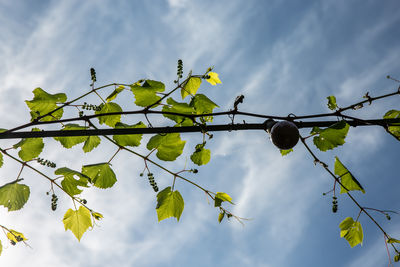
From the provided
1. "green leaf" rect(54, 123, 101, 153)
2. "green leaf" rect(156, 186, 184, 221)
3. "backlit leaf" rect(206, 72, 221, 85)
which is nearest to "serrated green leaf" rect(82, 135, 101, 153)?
"green leaf" rect(54, 123, 101, 153)

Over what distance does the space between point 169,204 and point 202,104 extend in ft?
2.33

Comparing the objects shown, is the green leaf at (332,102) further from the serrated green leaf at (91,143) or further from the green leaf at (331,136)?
the serrated green leaf at (91,143)

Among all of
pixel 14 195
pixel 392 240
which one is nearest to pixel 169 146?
pixel 14 195

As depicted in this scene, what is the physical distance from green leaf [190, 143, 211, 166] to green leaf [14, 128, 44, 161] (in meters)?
0.99

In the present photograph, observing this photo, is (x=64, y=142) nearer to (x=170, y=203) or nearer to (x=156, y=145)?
(x=156, y=145)

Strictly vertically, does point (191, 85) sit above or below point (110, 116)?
above

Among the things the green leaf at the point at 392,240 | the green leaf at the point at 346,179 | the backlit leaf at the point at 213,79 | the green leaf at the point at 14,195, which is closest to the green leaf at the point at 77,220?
the green leaf at the point at 14,195

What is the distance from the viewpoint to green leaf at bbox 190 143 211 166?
1.85 metres

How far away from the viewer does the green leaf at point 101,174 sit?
179 cm

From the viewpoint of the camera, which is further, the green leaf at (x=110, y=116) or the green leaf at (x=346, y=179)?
the green leaf at (x=110, y=116)

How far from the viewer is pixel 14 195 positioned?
1625 mm

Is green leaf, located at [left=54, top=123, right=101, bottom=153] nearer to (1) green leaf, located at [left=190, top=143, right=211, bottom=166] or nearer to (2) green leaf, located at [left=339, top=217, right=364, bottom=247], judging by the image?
(1) green leaf, located at [left=190, top=143, right=211, bottom=166]

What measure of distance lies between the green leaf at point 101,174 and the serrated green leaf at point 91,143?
8.5 inches

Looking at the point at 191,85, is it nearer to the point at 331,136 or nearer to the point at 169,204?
the point at 169,204
